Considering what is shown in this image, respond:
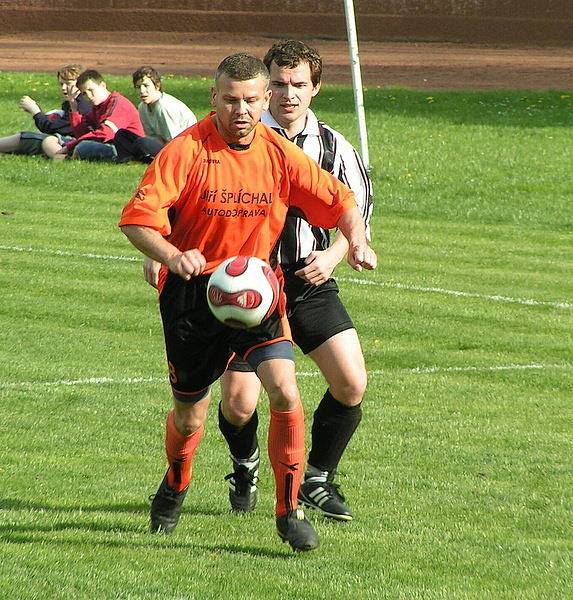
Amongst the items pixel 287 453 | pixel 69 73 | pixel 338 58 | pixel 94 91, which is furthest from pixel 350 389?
pixel 338 58

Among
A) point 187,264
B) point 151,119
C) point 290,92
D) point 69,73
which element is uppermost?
point 290,92

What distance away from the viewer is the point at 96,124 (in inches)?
838

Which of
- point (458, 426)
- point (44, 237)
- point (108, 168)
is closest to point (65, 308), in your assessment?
point (44, 237)

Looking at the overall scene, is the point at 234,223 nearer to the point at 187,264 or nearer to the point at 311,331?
the point at 187,264

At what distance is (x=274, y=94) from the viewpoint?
6.68 meters

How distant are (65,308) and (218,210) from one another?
682 centimetres

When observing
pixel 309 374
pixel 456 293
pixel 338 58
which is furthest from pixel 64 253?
pixel 338 58

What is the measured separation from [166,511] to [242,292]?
3.94 ft

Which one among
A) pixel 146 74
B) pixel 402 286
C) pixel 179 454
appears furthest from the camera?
pixel 146 74

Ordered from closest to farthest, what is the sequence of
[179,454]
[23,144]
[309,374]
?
[179,454] < [309,374] < [23,144]

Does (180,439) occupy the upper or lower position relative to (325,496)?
upper

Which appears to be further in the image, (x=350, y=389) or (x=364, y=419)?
(x=364, y=419)

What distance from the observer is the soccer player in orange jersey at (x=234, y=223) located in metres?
5.68

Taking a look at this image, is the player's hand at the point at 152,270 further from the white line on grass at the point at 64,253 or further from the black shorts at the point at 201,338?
the white line on grass at the point at 64,253
